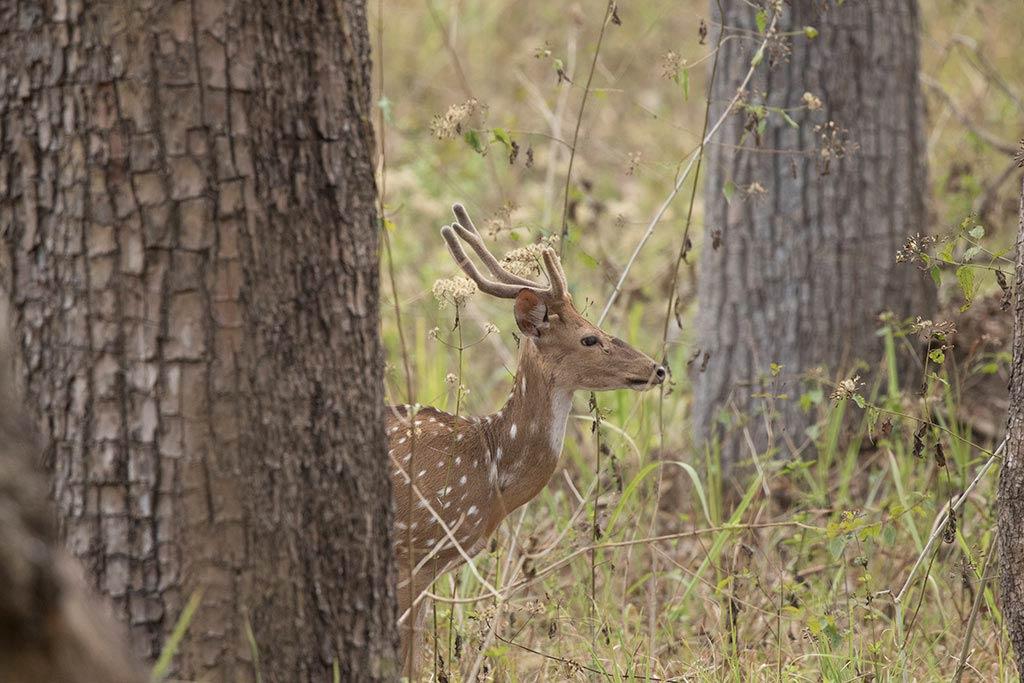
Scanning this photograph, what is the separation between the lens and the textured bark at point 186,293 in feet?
7.16

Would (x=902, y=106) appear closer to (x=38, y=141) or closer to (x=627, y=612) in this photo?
(x=627, y=612)

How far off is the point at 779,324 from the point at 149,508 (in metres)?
3.46

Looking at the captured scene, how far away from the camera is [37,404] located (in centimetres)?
228

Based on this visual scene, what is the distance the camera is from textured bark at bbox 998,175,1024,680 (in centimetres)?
289

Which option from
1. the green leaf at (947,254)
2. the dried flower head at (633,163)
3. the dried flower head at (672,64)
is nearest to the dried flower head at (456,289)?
the dried flower head at (633,163)

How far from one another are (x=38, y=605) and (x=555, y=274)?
2609 millimetres

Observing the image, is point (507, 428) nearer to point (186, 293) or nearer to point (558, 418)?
point (558, 418)

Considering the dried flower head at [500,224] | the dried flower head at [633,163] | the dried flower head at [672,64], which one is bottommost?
the dried flower head at [500,224]

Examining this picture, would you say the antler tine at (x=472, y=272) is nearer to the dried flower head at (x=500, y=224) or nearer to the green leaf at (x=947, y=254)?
the dried flower head at (x=500, y=224)

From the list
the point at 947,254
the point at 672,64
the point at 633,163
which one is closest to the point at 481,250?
the point at 633,163

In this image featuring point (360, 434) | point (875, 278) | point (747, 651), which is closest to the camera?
point (360, 434)

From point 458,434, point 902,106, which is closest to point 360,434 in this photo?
point 458,434

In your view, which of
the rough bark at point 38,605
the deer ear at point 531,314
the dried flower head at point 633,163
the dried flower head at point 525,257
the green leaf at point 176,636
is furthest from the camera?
the deer ear at point 531,314

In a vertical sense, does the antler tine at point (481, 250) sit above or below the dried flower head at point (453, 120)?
below
